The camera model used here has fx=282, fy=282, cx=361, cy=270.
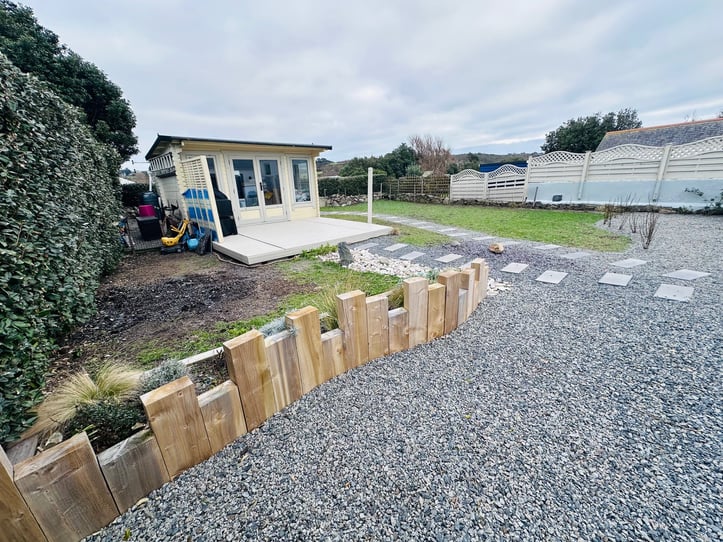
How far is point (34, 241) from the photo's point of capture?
71.5 inches

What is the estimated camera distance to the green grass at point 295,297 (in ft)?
7.54

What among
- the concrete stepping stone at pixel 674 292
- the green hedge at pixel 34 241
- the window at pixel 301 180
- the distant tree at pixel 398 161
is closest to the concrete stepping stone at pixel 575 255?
the concrete stepping stone at pixel 674 292

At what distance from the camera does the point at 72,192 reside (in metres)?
2.83

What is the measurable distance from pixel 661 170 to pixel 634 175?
2.02ft

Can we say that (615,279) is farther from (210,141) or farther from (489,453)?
→ (210,141)

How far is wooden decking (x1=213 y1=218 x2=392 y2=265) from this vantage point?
5082 mm

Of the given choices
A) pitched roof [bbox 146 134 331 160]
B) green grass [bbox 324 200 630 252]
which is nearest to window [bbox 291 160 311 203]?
pitched roof [bbox 146 134 331 160]

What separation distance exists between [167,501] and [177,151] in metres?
7.82

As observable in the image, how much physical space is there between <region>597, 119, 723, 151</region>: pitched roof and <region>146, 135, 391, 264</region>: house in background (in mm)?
15890

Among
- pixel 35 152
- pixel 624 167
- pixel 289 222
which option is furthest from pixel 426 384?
pixel 624 167

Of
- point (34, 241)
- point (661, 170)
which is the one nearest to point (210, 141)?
point (34, 241)

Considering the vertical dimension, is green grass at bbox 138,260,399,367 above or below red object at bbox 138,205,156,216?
below

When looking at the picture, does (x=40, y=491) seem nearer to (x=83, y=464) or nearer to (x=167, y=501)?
(x=83, y=464)

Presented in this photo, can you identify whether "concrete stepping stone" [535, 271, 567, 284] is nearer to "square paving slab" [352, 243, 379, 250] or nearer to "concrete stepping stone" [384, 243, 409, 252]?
"concrete stepping stone" [384, 243, 409, 252]
